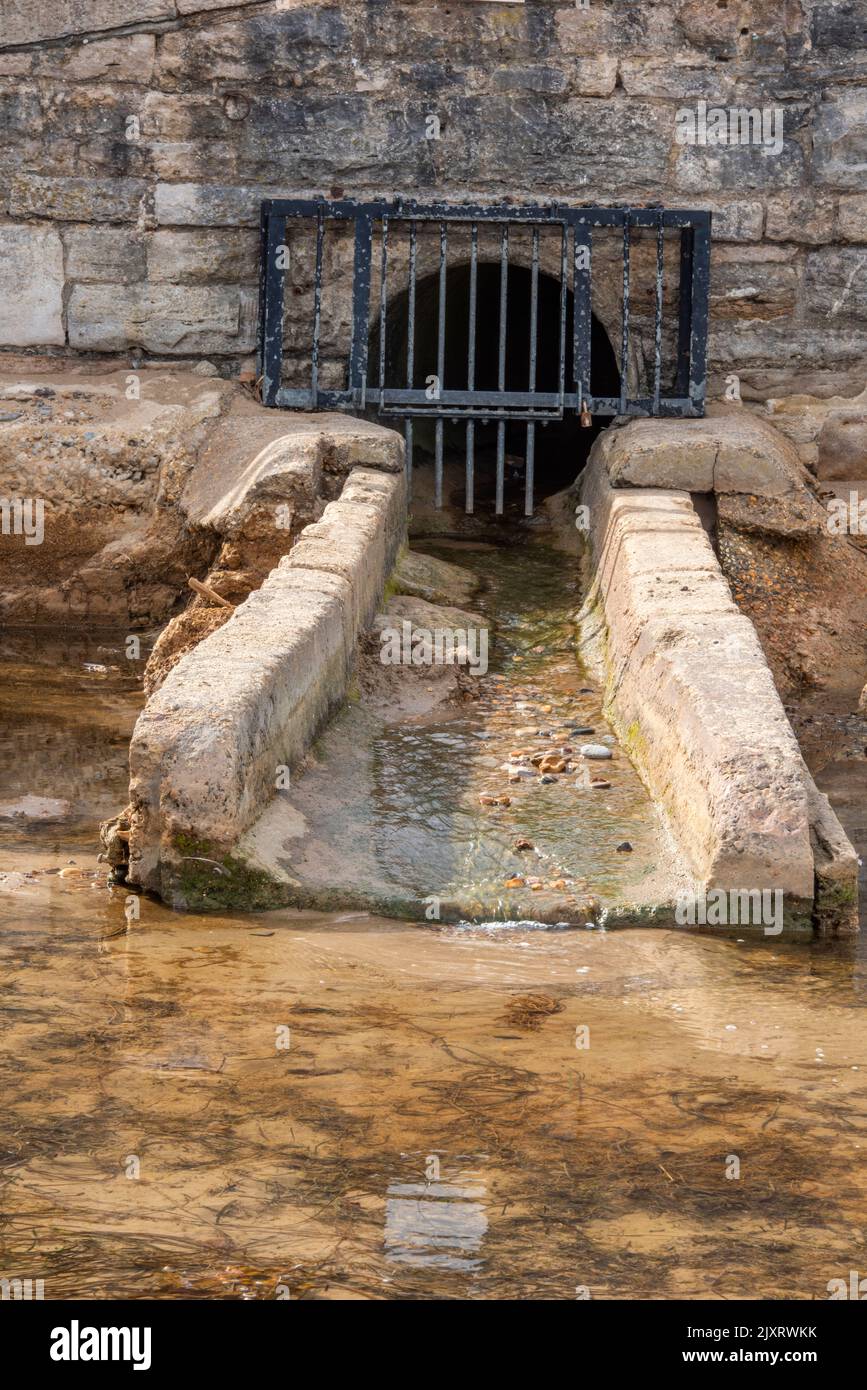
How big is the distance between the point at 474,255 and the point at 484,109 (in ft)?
2.49

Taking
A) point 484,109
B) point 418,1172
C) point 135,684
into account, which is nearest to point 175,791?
point 418,1172

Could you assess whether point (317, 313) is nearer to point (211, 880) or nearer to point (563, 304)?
point (563, 304)

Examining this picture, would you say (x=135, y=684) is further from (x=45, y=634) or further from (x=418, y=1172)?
(x=418, y=1172)

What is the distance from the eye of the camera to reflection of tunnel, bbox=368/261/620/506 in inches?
349

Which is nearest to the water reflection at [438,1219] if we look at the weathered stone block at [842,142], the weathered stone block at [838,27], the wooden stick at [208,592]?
the wooden stick at [208,592]

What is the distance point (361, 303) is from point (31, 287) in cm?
156

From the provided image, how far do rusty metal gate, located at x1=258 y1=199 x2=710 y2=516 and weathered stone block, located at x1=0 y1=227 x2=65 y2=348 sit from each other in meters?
0.96

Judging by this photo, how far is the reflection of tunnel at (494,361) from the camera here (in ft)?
29.1

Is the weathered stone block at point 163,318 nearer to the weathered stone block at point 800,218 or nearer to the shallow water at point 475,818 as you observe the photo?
the weathered stone block at point 800,218

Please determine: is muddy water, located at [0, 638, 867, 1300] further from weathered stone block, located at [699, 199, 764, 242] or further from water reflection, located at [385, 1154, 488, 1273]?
weathered stone block, located at [699, 199, 764, 242]

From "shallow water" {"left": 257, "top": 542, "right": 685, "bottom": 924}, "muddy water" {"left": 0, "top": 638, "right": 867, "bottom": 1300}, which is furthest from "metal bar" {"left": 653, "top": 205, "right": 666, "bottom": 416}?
"muddy water" {"left": 0, "top": 638, "right": 867, "bottom": 1300}

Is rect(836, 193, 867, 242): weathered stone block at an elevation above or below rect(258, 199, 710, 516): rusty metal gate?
above

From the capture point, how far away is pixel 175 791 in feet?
12.7

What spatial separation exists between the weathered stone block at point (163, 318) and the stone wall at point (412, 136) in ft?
0.04
